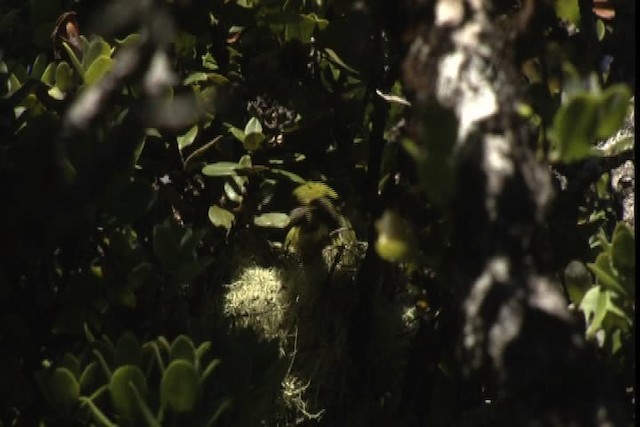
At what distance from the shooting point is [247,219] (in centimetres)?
179

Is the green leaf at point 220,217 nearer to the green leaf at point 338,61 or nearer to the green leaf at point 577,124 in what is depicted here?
the green leaf at point 338,61

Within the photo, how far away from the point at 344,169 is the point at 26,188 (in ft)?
2.23

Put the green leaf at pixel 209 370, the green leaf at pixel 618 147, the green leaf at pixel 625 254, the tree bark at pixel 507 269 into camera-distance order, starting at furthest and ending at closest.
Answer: the green leaf at pixel 618 147
the green leaf at pixel 209 370
the green leaf at pixel 625 254
the tree bark at pixel 507 269

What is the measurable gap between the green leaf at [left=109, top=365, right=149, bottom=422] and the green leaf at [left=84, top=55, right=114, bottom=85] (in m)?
0.53

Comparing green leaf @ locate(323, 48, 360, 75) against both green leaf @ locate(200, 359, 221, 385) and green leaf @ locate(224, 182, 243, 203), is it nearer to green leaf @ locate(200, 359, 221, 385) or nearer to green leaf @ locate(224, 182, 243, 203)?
green leaf @ locate(224, 182, 243, 203)

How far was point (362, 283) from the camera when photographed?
1.68 m

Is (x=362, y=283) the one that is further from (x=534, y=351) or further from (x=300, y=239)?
(x=534, y=351)

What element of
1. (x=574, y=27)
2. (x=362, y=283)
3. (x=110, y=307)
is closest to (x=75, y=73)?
(x=110, y=307)

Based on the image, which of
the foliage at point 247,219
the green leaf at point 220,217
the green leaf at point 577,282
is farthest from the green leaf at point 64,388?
the green leaf at point 577,282

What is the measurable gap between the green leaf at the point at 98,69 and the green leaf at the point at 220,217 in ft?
0.99

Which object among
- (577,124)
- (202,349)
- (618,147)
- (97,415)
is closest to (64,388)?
(97,415)

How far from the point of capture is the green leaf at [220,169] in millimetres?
1735

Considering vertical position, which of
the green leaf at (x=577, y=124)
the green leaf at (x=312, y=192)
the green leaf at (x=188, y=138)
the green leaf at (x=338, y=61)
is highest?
the green leaf at (x=577, y=124)

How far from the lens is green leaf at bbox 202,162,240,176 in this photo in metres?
1.74
